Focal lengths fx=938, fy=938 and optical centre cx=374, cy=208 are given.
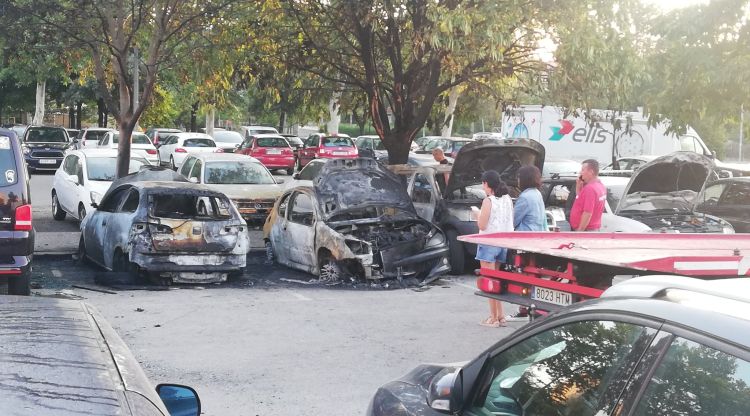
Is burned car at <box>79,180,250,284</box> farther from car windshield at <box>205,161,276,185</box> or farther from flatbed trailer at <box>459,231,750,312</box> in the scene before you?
car windshield at <box>205,161,276,185</box>

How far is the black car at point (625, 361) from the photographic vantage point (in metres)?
2.68

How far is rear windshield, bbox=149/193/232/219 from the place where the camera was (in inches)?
509

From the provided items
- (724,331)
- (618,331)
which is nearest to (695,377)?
(724,331)

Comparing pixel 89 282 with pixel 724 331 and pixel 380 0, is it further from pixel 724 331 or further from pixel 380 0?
pixel 724 331

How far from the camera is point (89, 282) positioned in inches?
507

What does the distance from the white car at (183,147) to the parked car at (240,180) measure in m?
15.1

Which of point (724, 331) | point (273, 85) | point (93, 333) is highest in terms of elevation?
point (273, 85)

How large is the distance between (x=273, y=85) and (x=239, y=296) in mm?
7239

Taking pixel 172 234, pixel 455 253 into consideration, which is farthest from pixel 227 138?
pixel 172 234

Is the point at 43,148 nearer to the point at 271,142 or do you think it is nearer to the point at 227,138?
the point at 271,142

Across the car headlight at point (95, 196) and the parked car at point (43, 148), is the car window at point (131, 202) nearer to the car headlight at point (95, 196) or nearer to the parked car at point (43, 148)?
the car headlight at point (95, 196)

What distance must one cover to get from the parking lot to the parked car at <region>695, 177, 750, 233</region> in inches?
151

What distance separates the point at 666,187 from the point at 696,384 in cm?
1256

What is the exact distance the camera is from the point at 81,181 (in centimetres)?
1827
